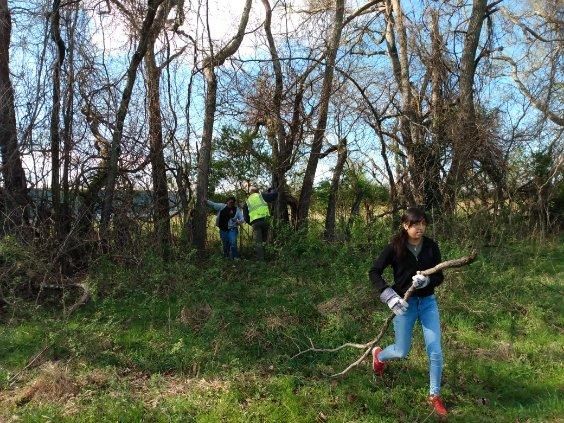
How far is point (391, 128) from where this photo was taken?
1212cm

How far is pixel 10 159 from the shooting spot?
8.38 m

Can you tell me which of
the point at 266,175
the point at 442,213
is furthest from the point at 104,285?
the point at 442,213

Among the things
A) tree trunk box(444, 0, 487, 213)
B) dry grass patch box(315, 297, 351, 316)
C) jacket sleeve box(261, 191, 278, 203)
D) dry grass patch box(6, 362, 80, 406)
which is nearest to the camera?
dry grass patch box(6, 362, 80, 406)

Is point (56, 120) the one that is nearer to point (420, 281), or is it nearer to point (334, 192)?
point (334, 192)

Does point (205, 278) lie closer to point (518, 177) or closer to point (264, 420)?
point (264, 420)

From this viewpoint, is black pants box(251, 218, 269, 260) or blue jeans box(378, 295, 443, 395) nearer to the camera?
blue jeans box(378, 295, 443, 395)

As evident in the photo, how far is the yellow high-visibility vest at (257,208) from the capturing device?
10.7 metres

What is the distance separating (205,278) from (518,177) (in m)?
8.52

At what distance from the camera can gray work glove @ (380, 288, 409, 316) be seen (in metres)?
4.28

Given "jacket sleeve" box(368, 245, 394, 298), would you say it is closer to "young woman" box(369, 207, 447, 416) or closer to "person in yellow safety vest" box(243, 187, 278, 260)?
"young woman" box(369, 207, 447, 416)

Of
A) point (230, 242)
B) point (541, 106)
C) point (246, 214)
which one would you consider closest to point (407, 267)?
point (246, 214)

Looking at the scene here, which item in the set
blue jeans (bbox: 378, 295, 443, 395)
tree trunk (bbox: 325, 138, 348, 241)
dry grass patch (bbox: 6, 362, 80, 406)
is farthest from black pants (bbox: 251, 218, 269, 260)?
blue jeans (bbox: 378, 295, 443, 395)

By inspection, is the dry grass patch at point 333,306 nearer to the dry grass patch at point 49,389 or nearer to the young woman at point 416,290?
the young woman at point 416,290

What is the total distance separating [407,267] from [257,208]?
6466 mm
